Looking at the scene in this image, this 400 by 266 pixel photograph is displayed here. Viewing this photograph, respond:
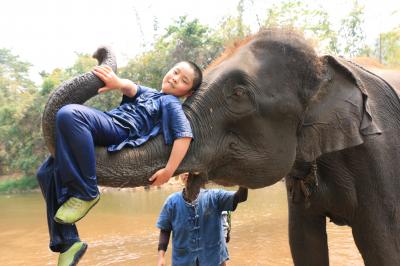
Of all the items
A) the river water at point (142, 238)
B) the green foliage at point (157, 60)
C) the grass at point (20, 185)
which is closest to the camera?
the river water at point (142, 238)

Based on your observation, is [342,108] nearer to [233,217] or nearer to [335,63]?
[335,63]

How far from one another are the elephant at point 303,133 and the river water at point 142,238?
3763 millimetres

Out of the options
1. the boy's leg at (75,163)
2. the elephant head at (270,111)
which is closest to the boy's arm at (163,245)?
the elephant head at (270,111)

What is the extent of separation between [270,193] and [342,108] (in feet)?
40.7

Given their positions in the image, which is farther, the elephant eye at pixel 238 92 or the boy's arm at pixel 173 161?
the elephant eye at pixel 238 92

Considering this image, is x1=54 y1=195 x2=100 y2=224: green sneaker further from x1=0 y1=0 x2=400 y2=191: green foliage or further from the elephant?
x1=0 y1=0 x2=400 y2=191: green foliage

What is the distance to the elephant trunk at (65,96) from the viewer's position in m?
1.74

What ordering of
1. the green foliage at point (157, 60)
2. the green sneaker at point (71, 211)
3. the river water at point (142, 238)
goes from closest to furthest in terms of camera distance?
the green sneaker at point (71, 211), the river water at point (142, 238), the green foliage at point (157, 60)

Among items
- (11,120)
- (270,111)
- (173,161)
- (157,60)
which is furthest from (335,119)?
(11,120)

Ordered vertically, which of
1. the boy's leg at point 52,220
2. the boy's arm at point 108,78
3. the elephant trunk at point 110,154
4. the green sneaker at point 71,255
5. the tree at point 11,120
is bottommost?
the tree at point 11,120

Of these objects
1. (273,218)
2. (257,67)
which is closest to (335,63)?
(257,67)

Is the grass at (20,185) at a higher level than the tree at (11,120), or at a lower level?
lower

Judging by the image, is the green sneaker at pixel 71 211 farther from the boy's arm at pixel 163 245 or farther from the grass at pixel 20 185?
the grass at pixel 20 185

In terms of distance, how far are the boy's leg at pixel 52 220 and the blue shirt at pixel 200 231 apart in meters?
1.60
